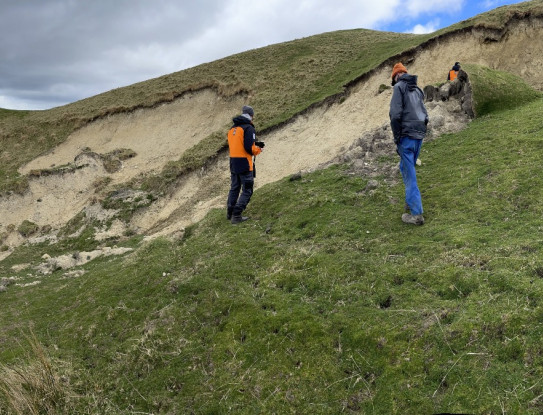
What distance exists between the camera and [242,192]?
13133mm

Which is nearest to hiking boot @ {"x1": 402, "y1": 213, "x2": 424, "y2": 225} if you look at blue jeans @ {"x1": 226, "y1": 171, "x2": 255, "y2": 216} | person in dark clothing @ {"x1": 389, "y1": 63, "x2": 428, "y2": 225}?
person in dark clothing @ {"x1": 389, "y1": 63, "x2": 428, "y2": 225}

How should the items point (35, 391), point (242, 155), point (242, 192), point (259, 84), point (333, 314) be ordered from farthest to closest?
point (259, 84), point (242, 192), point (242, 155), point (333, 314), point (35, 391)

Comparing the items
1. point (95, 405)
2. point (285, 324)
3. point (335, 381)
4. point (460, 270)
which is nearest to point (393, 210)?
point (460, 270)

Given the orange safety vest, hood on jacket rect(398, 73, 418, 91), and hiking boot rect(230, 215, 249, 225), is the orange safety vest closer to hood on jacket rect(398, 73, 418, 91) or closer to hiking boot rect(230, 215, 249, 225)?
hiking boot rect(230, 215, 249, 225)

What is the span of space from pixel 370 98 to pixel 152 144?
1994 centimetres

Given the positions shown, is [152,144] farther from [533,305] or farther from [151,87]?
[533,305]

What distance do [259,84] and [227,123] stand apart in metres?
5.35

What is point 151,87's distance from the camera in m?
41.8

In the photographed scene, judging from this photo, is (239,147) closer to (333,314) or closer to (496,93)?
(333,314)

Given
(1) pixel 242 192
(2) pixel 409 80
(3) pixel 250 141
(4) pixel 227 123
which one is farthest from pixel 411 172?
(4) pixel 227 123

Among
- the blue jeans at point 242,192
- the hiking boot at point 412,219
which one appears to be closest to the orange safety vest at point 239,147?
the blue jeans at point 242,192

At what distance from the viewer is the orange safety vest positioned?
40.5ft

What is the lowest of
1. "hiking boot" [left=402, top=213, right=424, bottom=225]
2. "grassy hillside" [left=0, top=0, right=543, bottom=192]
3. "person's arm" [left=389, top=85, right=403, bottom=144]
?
"hiking boot" [left=402, top=213, right=424, bottom=225]

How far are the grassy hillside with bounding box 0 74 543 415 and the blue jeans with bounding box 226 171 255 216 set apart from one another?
0.87 m
